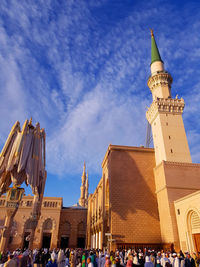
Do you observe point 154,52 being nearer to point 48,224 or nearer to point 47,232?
point 48,224

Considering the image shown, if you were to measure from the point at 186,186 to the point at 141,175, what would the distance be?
16.0 ft

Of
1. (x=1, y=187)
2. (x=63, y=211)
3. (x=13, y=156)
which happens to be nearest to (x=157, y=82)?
(x=13, y=156)

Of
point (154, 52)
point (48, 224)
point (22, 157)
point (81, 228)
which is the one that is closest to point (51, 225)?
point (48, 224)

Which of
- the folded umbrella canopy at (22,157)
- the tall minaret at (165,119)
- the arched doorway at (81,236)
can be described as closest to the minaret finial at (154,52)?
the tall minaret at (165,119)

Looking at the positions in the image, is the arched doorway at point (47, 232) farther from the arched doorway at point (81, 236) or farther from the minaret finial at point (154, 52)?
the minaret finial at point (154, 52)

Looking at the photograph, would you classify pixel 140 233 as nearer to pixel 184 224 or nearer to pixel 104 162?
pixel 184 224

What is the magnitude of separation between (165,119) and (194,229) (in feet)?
41.4

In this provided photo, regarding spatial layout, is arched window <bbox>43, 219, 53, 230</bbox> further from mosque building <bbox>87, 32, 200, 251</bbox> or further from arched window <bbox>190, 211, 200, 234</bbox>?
arched window <bbox>190, 211, 200, 234</bbox>

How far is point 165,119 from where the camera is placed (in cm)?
2447

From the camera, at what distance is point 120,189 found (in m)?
21.5

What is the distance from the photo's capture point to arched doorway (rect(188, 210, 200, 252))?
15.8m

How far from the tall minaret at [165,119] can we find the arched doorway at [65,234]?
2436cm

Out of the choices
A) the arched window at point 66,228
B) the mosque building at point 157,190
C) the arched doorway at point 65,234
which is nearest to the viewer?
the mosque building at point 157,190

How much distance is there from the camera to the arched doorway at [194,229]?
51.9ft
